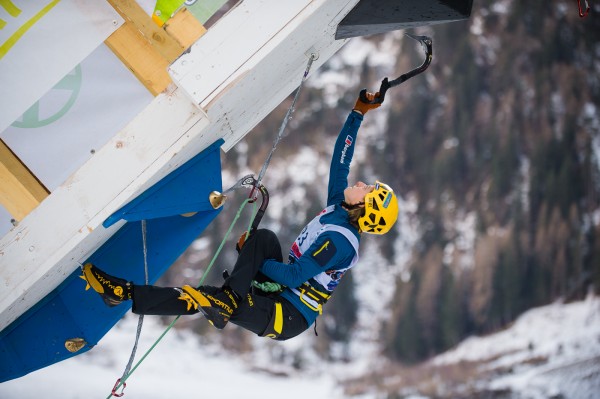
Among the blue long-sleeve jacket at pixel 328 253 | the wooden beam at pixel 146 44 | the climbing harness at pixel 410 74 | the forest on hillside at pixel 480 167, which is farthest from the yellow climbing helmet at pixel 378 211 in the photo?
the forest on hillside at pixel 480 167

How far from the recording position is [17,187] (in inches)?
151

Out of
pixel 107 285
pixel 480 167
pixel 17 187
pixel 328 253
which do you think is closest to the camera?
pixel 17 187

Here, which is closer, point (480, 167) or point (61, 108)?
point (61, 108)

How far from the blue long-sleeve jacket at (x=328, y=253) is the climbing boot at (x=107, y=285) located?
820mm

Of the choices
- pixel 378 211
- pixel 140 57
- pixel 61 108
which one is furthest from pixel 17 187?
pixel 378 211

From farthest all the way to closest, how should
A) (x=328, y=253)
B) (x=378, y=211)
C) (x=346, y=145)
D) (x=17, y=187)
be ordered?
(x=346, y=145) → (x=378, y=211) → (x=328, y=253) → (x=17, y=187)

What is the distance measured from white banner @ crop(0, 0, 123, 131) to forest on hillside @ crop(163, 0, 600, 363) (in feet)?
53.6

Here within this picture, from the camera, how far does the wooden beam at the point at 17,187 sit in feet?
12.5

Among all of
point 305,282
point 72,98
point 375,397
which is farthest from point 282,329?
point 375,397

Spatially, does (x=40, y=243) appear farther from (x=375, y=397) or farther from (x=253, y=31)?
(x=375, y=397)

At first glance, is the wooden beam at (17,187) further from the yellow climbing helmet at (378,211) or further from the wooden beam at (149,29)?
the yellow climbing helmet at (378,211)

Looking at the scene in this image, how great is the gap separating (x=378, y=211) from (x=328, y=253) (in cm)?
39

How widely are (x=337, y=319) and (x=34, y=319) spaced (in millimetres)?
15940

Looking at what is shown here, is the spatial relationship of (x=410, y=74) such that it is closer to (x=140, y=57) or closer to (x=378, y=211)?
(x=378, y=211)
